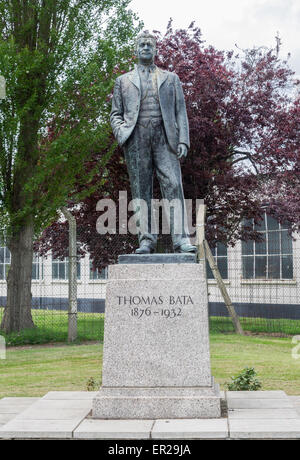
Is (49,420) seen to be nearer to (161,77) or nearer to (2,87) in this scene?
(161,77)

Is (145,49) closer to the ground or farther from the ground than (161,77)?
farther from the ground

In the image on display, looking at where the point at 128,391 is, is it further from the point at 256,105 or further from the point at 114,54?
the point at 256,105

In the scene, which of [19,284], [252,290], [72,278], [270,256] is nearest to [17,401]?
[72,278]

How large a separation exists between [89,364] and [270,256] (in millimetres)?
11609

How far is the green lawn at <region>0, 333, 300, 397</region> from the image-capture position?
8.56 metres

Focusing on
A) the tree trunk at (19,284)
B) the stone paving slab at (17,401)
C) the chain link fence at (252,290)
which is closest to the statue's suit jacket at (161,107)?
the stone paving slab at (17,401)

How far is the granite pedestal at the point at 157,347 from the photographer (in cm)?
569

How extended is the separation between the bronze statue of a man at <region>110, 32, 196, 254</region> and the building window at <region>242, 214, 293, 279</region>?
13.4 metres

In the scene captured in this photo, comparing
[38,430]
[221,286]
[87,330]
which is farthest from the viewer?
[87,330]

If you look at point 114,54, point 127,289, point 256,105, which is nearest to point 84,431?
point 127,289

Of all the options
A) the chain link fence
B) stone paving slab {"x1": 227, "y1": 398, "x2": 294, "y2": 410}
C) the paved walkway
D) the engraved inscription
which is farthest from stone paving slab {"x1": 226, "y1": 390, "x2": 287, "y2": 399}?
the chain link fence

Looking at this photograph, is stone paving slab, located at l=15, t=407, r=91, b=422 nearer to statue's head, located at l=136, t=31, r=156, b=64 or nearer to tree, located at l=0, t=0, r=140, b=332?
statue's head, located at l=136, t=31, r=156, b=64

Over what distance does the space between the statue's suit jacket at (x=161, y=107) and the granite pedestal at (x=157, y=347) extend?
138 cm

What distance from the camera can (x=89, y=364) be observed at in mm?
10078
